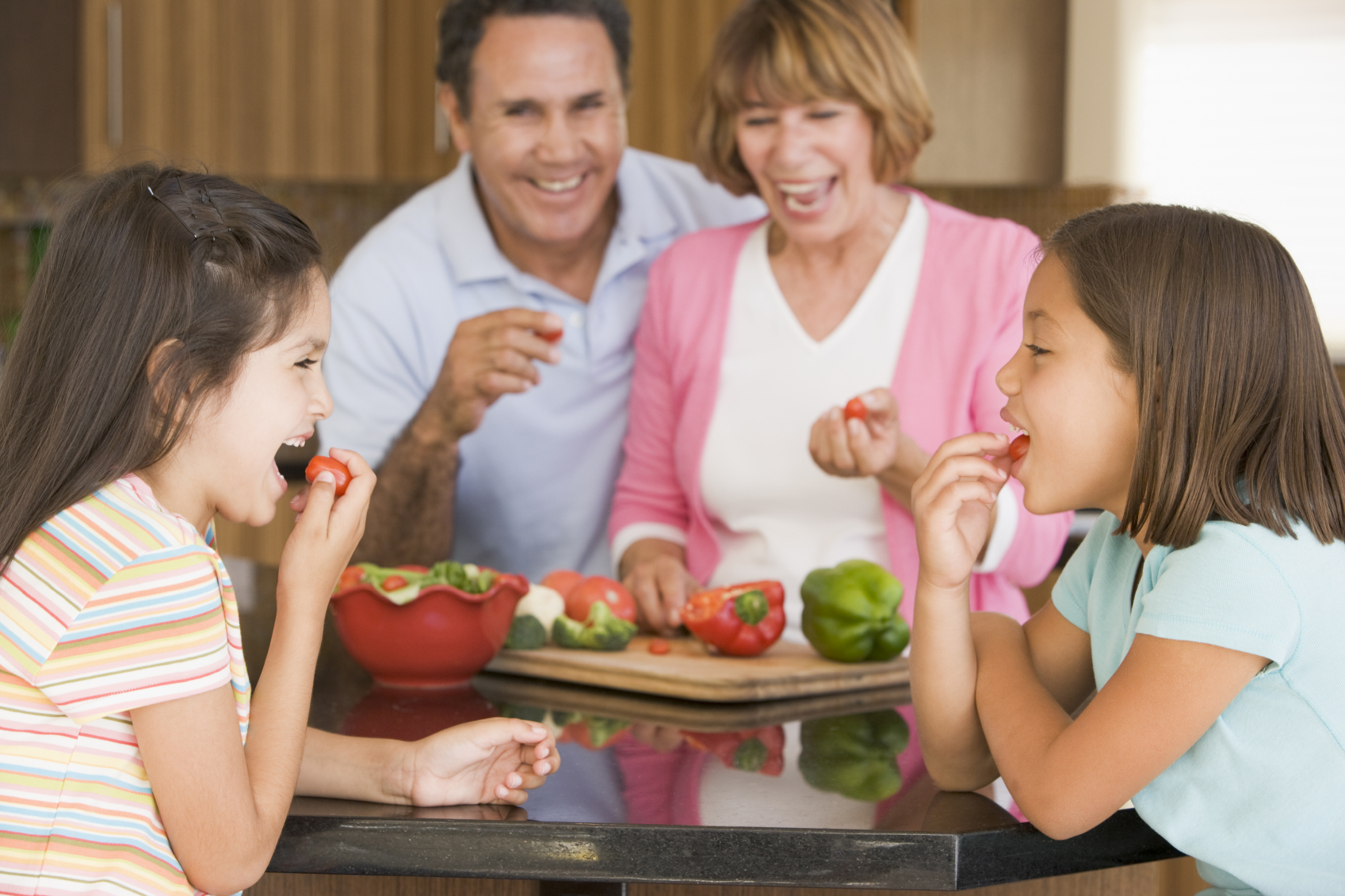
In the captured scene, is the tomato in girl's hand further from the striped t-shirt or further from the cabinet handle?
the cabinet handle

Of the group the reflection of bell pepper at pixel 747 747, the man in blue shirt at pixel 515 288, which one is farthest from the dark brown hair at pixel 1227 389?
the man in blue shirt at pixel 515 288

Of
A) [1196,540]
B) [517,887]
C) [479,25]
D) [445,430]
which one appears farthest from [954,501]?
[479,25]

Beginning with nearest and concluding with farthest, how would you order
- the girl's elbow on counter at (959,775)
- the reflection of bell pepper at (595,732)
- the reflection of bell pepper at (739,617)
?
the girl's elbow on counter at (959,775) → the reflection of bell pepper at (595,732) → the reflection of bell pepper at (739,617)

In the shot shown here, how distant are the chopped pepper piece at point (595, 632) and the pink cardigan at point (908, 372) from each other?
0.48 m

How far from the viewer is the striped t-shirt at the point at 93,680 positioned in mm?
816

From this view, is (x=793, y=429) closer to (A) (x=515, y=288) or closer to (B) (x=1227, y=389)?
(A) (x=515, y=288)

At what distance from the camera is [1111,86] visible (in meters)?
3.32

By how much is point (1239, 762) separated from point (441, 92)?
1699mm

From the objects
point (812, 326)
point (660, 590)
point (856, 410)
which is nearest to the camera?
point (856, 410)

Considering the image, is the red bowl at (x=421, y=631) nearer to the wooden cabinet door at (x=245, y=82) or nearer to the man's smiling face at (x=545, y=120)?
the man's smiling face at (x=545, y=120)

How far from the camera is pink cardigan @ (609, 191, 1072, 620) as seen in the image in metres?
1.83

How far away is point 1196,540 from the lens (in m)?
0.93

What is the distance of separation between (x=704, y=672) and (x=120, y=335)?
27.1 inches

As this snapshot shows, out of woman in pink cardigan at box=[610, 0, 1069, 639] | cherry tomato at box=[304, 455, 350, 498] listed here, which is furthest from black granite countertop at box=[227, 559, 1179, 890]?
woman in pink cardigan at box=[610, 0, 1069, 639]
